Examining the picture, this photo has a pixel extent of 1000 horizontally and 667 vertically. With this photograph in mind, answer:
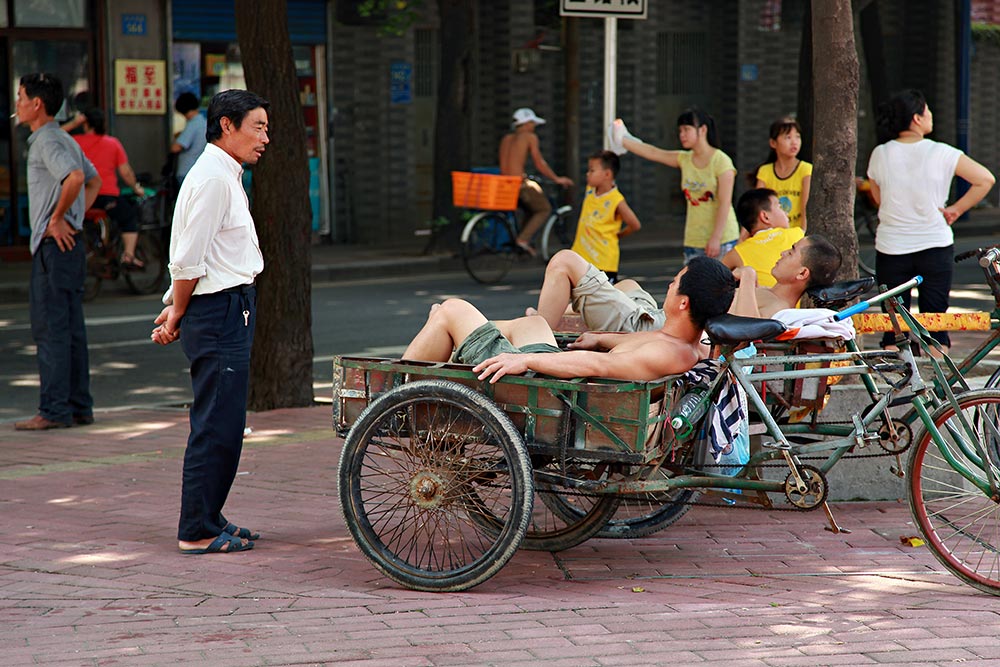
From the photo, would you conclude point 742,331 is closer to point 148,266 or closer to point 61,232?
point 61,232

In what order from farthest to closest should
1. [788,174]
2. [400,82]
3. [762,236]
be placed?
[400,82] < [788,174] < [762,236]

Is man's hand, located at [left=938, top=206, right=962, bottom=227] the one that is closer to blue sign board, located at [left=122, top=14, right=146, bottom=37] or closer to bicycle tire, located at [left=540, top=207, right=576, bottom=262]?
bicycle tire, located at [left=540, top=207, right=576, bottom=262]

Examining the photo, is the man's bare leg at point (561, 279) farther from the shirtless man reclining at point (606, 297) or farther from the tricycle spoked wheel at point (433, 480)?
the tricycle spoked wheel at point (433, 480)

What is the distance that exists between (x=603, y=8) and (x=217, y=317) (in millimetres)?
4854

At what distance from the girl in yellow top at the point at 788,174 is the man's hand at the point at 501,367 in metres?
5.02

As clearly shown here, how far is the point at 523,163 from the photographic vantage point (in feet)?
59.5

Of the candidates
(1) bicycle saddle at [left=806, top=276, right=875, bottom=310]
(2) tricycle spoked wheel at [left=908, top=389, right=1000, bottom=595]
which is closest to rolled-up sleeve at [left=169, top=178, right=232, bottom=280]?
(1) bicycle saddle at [left=806, top=276, right=875, bottom=310]

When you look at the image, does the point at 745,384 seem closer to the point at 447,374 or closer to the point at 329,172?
the point at 447,374

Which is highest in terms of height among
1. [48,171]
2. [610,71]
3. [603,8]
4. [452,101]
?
[603,8]

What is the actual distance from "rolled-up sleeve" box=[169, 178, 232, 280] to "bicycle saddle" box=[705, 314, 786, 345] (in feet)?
6.33

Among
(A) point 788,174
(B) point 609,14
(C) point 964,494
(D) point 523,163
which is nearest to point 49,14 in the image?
(D) point 523,163

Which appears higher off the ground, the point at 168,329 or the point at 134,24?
the point at 134,24

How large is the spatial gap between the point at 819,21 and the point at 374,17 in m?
12.5

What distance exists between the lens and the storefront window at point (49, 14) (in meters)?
18.7
